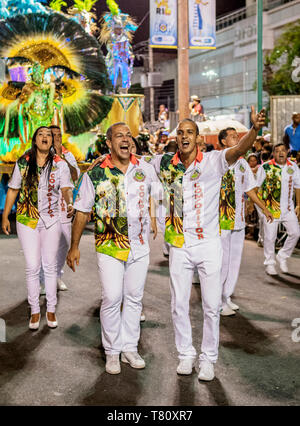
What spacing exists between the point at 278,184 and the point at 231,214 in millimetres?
2393

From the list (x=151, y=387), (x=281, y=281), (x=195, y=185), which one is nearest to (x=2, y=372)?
(x=151, y=387)

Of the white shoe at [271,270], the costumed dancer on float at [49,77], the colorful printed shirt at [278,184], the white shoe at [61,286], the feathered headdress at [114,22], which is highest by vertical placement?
the feathered headdress at [114,22]

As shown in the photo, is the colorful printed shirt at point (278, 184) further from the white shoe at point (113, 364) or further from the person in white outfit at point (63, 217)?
the white shoe at point (113, 364)

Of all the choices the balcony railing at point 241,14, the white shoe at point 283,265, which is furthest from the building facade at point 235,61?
the white shoe at point 283,265

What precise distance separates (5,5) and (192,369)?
1462 cm

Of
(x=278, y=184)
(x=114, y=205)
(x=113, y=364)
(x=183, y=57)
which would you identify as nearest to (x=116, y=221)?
(x=114, y=205)

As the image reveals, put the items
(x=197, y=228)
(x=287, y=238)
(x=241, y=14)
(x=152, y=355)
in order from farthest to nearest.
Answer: (x=241, y=14)
(x=287, y=238)
(x=152, y=355)
(x=197, y=228)

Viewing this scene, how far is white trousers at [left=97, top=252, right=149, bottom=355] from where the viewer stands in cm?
455

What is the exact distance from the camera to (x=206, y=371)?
443 cm

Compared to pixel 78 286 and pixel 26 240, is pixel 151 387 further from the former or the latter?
pixel 78 286

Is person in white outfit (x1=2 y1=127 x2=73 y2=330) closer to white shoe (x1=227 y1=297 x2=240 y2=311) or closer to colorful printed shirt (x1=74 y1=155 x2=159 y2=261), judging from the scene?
colorful printed shirt (x1=74 y1=155 x2=159 y2=261)

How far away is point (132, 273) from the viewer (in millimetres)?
4637

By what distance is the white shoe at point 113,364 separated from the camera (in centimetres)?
462

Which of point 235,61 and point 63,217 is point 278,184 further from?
point 235,61
